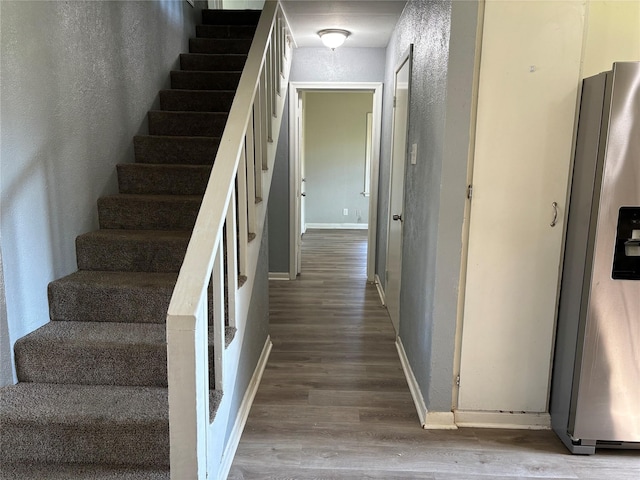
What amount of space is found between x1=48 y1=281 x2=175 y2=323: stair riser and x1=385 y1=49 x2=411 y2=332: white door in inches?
70.8

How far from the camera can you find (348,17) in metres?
3.37

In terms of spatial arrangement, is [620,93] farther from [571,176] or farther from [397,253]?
[397,253]

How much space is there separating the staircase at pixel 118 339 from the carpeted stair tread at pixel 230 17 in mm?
1650

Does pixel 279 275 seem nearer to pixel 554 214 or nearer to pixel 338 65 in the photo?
pixel 338 65

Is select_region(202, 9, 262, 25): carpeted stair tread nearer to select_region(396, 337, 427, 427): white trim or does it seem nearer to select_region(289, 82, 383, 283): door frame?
select_region(289, 82, 383, 283): door frame

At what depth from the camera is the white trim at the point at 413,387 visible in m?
2.23

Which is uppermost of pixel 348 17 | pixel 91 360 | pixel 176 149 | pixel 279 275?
pixel 348 17

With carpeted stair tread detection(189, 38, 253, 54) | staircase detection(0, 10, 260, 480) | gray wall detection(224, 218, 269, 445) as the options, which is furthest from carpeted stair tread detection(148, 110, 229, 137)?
carpeted stair tread detection(189, 38, 253, 54)

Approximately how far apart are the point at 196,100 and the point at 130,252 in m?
1.51

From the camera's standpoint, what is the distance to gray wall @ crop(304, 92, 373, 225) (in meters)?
7.93

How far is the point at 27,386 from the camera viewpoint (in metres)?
1.72

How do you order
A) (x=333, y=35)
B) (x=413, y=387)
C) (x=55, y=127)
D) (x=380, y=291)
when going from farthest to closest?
(x=380, y=291) → (x=333, y=35) → (x=413, y=387) → (x=55, y=127)

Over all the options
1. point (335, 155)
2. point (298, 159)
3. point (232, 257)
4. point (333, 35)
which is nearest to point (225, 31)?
point (333, 35)

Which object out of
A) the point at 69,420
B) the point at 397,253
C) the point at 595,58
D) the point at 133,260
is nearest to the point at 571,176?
the point at 595,58
